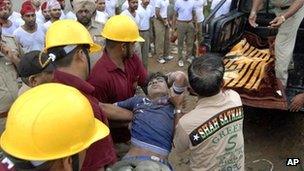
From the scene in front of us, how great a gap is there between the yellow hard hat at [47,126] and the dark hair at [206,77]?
1031 mm

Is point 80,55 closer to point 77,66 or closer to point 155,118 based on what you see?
point 77,66

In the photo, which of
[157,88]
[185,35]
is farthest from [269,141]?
[185,35]

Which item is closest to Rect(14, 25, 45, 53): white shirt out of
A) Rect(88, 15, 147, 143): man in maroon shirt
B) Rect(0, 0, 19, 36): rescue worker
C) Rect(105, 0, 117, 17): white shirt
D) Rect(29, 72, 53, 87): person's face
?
Rect(0, 0, 19, 36): rescue worker

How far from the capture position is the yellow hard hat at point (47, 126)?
1797 millimetres

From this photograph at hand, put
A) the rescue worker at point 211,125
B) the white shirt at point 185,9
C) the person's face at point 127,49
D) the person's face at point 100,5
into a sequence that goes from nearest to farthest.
→ 1. the rescue worker at point 211,125
2. the person's face at point 127,49
3. the person's face at point 100,5
4. the white shirt at point 185,9

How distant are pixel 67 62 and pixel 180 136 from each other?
881 millimetres

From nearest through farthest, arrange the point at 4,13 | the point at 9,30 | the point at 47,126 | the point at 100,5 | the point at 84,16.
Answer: the point at 47,126
the point at 84,16
the point at 4,13
the point at 9,30
the point at 100,5

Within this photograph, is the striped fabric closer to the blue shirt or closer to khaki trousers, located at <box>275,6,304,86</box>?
khaki trousers, located at <box>275,6,304,86</box>

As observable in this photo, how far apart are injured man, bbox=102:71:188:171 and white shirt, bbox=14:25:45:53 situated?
11.2 ft

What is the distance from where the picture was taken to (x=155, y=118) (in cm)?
304

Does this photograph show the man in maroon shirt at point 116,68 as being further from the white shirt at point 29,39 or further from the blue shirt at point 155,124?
the white shirt at point 29,39

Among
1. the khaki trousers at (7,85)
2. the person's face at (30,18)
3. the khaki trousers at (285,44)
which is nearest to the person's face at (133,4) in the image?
the person's face at (30,18)

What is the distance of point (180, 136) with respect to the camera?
2.87m

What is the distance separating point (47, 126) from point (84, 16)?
3.71 meters
